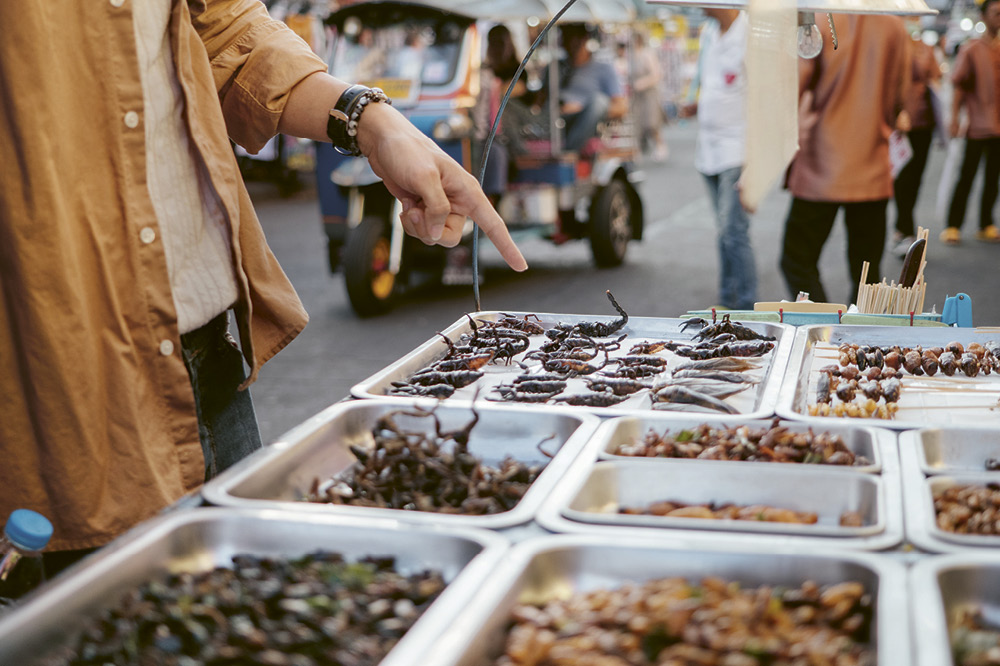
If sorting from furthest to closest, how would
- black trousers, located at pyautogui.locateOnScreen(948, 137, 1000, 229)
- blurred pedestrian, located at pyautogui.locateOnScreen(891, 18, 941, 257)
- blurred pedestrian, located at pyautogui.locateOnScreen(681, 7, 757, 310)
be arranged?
black trousers, located at pyautogui.locateOnScreen(948, 137, 1000, 229) → blurred pedestrian, located at pyautogui.locateOnScreen(891, 18, 941, 257) → blurred pedestrian, located at pyautogui.locateOnScreen(681, 7, 757, 310)

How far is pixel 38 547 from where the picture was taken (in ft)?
4.33

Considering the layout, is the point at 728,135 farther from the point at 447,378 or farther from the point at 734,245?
the point at 447,378

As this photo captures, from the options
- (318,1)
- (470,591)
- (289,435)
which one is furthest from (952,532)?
(318,1)

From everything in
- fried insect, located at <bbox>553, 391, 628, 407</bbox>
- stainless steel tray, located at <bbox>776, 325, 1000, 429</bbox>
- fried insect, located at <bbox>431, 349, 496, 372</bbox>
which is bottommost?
stainless steel tray, located at <bbox>776, 325, 1000, 429</bbox>

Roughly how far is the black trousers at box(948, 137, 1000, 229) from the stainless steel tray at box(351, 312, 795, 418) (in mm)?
7864

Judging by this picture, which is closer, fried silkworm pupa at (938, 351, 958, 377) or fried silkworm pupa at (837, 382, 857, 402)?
fried silkworm pupa at (837, 382, 857, 402)

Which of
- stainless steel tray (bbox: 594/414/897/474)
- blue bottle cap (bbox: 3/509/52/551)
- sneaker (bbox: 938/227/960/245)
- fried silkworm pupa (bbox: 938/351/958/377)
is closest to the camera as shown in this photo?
blue bottle cap (bbox: 3/509/52/551)

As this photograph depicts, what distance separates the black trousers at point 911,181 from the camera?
904cm

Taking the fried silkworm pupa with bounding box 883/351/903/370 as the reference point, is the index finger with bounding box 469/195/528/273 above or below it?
above

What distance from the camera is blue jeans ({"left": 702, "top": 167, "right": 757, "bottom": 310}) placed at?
6.37 metres

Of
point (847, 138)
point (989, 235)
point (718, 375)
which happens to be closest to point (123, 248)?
point (718, 375)

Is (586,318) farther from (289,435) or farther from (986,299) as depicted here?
(986,299)

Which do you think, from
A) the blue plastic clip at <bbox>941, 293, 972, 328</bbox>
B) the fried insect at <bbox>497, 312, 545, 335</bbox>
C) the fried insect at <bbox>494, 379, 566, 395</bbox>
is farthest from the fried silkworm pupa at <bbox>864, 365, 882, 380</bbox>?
the fried insect at <bbox>497, 312, 545, 335</bbox>

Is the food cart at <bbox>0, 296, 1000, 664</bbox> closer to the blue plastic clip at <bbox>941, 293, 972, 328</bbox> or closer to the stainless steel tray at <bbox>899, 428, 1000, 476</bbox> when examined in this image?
the stainless steel tray at <bbox>899, 428, 1000, 476</bbox>
